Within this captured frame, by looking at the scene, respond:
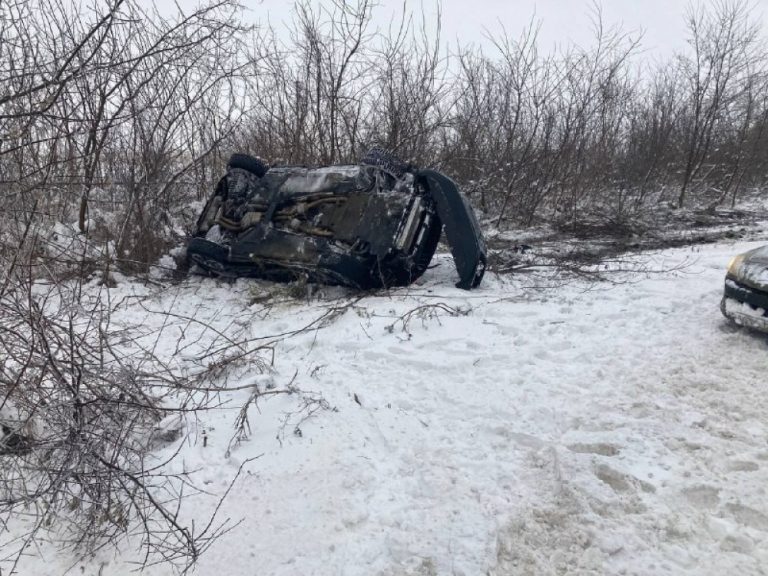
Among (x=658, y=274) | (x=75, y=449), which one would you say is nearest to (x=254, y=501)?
(x=75, y=449)

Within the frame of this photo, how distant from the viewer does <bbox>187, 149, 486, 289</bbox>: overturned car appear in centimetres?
504

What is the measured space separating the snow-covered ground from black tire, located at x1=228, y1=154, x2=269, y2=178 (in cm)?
242

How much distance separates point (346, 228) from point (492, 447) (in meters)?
2.98

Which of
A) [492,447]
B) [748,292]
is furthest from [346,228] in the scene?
[748,292]

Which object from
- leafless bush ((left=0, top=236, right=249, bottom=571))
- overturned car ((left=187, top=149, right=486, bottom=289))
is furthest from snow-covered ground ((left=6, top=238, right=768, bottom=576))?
overturned car ((left=187, top=149, right=486, bottom=289))

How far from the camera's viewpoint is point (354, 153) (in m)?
9.40

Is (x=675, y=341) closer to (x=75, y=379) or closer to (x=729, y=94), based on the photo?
(x=75, y=379)

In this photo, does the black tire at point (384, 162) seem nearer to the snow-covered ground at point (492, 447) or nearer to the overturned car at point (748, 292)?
the snow-covered ground at point (492, 447)

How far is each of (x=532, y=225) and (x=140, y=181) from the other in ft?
23.4

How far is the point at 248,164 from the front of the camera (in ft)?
20.4

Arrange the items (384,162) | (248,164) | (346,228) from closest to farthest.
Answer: (346,228), (384,162), (248,164)

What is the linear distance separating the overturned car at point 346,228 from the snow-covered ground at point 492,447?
0.71 meters

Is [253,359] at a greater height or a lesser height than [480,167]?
lesser

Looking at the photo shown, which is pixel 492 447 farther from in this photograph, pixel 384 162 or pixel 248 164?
pixel 248 164
